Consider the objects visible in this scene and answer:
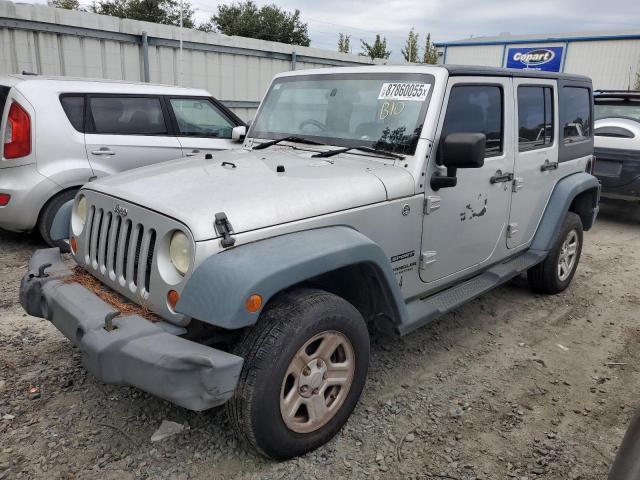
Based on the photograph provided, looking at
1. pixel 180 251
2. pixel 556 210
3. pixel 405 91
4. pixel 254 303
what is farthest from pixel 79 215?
pixel 556 210

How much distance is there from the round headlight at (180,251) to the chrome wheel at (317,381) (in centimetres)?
64

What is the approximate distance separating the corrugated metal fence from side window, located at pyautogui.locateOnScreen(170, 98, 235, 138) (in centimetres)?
332

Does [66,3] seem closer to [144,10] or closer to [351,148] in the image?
[144,10]

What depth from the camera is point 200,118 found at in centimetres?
650

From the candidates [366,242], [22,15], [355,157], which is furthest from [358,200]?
[22,15]

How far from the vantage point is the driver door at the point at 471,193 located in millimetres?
3318

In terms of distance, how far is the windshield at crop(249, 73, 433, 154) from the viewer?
3281 mm

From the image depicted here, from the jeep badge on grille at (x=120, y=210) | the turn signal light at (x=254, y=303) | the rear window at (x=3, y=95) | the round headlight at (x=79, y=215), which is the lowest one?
the turn signal light at (x=254, y=303)

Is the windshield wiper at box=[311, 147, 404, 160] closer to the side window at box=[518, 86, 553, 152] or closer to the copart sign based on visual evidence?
the side window at box=[518, 86, 553, 152]

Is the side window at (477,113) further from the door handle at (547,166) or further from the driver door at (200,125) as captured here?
the driver door at (200,125)

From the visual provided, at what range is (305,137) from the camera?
3680 mm

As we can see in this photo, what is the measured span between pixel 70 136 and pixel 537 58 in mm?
25808

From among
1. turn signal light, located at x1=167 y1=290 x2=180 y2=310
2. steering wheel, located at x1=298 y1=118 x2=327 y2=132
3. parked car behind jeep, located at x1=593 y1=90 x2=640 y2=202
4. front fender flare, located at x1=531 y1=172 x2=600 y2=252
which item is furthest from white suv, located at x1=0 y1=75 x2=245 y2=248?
parked car behind jeep, located at x1=593 y1=90 x2=640 y2=202

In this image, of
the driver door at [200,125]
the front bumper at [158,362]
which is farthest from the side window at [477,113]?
the driver door at [200,125]
